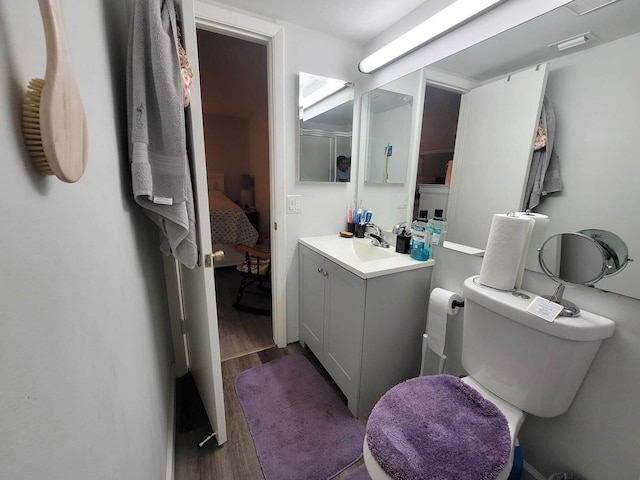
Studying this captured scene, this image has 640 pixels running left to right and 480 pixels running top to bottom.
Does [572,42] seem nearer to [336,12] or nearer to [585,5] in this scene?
[585,5]

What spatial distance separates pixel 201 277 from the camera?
1.06 meters

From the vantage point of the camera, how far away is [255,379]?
5.49ft

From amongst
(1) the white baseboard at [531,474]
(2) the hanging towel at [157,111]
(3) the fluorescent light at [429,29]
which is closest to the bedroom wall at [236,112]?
(3) the fluorescent light at [429,29]

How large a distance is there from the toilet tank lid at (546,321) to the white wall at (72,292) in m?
1.16

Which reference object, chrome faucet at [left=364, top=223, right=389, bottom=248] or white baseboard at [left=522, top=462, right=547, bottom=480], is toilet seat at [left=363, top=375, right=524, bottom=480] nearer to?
white baseboard at [left=522, top=462, right=547, bottom=480]

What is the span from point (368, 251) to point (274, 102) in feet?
3.60

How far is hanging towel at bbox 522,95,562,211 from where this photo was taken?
3.19ft

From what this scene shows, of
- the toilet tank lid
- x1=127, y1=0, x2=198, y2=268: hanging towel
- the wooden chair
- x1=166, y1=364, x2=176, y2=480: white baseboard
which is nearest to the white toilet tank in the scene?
the toilet tank lid

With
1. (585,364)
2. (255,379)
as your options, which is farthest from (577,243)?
(255,379)

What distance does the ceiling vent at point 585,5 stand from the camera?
0.86 metres

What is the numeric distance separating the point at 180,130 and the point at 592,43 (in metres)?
1.37

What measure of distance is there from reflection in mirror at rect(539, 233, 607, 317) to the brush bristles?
1291 millimetres

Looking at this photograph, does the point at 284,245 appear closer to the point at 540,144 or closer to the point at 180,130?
the point at 180,130

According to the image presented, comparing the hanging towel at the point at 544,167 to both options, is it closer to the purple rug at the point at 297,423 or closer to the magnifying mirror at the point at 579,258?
the magnifying mirror at the point at 579,258
